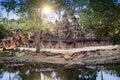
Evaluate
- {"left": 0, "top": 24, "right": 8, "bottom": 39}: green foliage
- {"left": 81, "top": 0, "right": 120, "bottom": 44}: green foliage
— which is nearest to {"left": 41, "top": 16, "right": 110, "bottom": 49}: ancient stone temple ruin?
{"left": 0, "top": 24, "right": 8, "bottom": 39}: green foliage

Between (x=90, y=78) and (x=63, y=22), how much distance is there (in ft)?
91.4

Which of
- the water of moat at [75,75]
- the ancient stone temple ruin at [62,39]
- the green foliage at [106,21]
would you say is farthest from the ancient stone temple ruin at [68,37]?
the water of moat at [75,75]

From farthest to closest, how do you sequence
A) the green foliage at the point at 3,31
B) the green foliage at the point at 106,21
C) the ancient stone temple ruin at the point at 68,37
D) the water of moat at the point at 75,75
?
the green foliage at the point at 3,31 < the ancient stone temple ruin at the point at 68,37 < the green foliage at the point at 106,21 < the water of moat at the point at 75,75

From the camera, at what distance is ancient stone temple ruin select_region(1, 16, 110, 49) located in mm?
41537

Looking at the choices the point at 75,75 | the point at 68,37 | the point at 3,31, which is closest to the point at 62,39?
the point at 68,37

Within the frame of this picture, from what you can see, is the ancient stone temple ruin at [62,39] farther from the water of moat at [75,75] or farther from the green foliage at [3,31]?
the water of moat at [75,75]

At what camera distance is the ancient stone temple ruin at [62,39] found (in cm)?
4154

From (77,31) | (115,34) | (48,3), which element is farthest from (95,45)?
(115,34)

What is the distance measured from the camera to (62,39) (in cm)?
4153

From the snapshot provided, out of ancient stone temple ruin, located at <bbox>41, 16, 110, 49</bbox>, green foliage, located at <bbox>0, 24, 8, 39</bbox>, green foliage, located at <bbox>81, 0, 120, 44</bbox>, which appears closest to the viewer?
green foliage, located at <bbox>81, 0, 120, 44</bbox>

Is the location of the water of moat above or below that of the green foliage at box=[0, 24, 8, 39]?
below

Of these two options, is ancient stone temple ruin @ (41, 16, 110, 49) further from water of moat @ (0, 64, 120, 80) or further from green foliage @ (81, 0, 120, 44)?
water of moat @ (0, 64, 120, 80)

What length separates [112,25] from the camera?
23.5 meters

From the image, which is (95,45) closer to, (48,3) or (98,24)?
(48,3)
